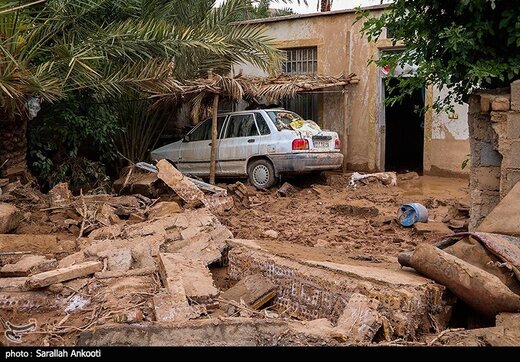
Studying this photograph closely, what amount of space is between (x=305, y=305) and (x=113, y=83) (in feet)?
21.3

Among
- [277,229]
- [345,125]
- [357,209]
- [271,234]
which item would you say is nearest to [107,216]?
[271,234]

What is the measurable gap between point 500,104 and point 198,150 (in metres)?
8.53

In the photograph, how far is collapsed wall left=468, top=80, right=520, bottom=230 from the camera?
562cm

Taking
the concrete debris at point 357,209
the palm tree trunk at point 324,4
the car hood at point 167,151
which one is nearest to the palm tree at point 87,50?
the car hood at point 167,151

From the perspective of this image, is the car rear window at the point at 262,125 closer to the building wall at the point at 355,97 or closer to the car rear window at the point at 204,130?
the car rear window at the point at 204,130

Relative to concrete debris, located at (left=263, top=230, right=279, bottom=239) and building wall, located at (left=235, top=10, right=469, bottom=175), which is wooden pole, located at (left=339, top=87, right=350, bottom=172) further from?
concrete debris, located at (left=263, top=230, right=279, bottom=239)

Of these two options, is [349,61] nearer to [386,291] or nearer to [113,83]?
[113,83]

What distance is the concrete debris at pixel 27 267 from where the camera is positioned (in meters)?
5.06

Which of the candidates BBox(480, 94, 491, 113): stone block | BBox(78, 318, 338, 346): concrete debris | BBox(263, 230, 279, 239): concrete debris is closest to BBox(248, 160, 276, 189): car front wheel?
BBox(263, 230, 279, 239): concrete debris

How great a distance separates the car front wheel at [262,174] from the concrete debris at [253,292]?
7.24 meters

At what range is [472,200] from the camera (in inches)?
243

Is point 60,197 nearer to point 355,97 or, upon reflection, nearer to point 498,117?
point 498,117

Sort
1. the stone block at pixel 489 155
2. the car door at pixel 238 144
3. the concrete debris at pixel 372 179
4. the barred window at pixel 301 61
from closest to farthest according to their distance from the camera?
the stone block at pixel 489 155 < the car door at pixel 238 144 < the concrete debris at pixel 372 179 < the barred window at pixel 301 61
